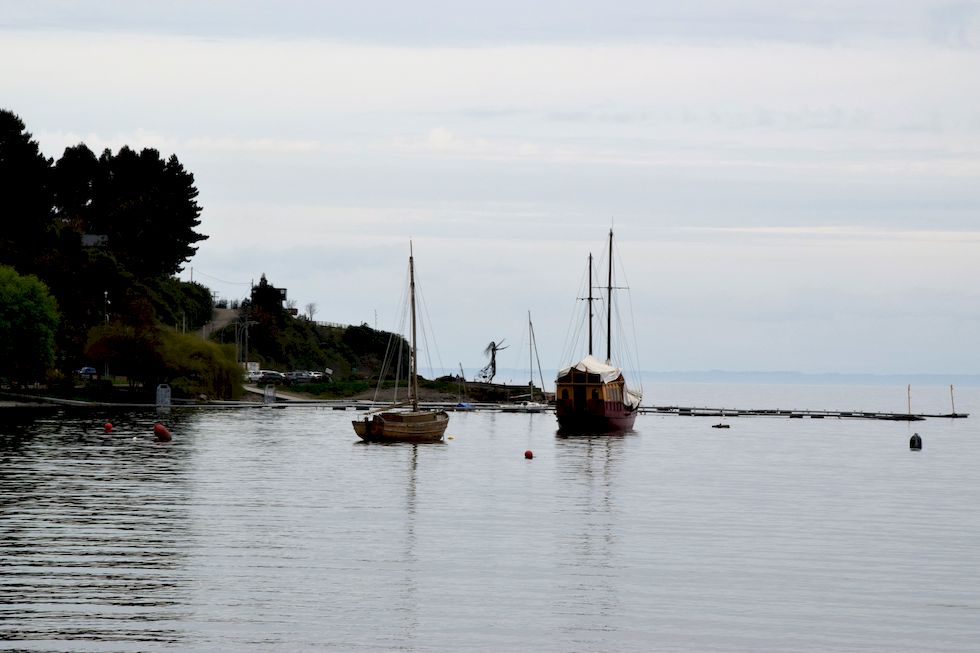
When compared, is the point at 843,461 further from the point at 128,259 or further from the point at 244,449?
the point at 128,259

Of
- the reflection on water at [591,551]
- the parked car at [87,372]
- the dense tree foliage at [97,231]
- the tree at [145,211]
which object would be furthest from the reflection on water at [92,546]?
the tree at [145,211]

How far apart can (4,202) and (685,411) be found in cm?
8816

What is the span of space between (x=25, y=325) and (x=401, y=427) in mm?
51538

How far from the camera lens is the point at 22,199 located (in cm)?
15238

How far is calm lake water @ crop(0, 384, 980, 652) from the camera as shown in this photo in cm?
2891

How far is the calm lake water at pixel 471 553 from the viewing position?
2891 cm

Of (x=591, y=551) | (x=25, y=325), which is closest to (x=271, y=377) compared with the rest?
(x=25, y=325)

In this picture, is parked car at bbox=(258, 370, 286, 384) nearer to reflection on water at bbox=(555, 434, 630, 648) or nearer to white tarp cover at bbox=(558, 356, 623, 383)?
white tarp cover at bbox=(558, 356, 623, 383)

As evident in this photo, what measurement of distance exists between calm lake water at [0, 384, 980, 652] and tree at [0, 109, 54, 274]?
75466 millimetres

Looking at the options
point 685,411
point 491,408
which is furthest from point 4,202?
point 685,411

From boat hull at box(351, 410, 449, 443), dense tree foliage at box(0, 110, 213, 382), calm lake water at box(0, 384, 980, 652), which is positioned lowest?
calm lake water at box(0, 384, 980, 652)

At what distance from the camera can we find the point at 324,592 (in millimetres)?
32906

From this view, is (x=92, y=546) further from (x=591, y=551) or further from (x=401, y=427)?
(x=401, y=427)

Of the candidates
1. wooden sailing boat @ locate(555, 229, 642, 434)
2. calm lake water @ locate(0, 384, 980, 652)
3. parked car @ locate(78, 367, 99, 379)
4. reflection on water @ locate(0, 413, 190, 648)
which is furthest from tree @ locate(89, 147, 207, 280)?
reflection on water @ locate(0, 413, 190, 648)
